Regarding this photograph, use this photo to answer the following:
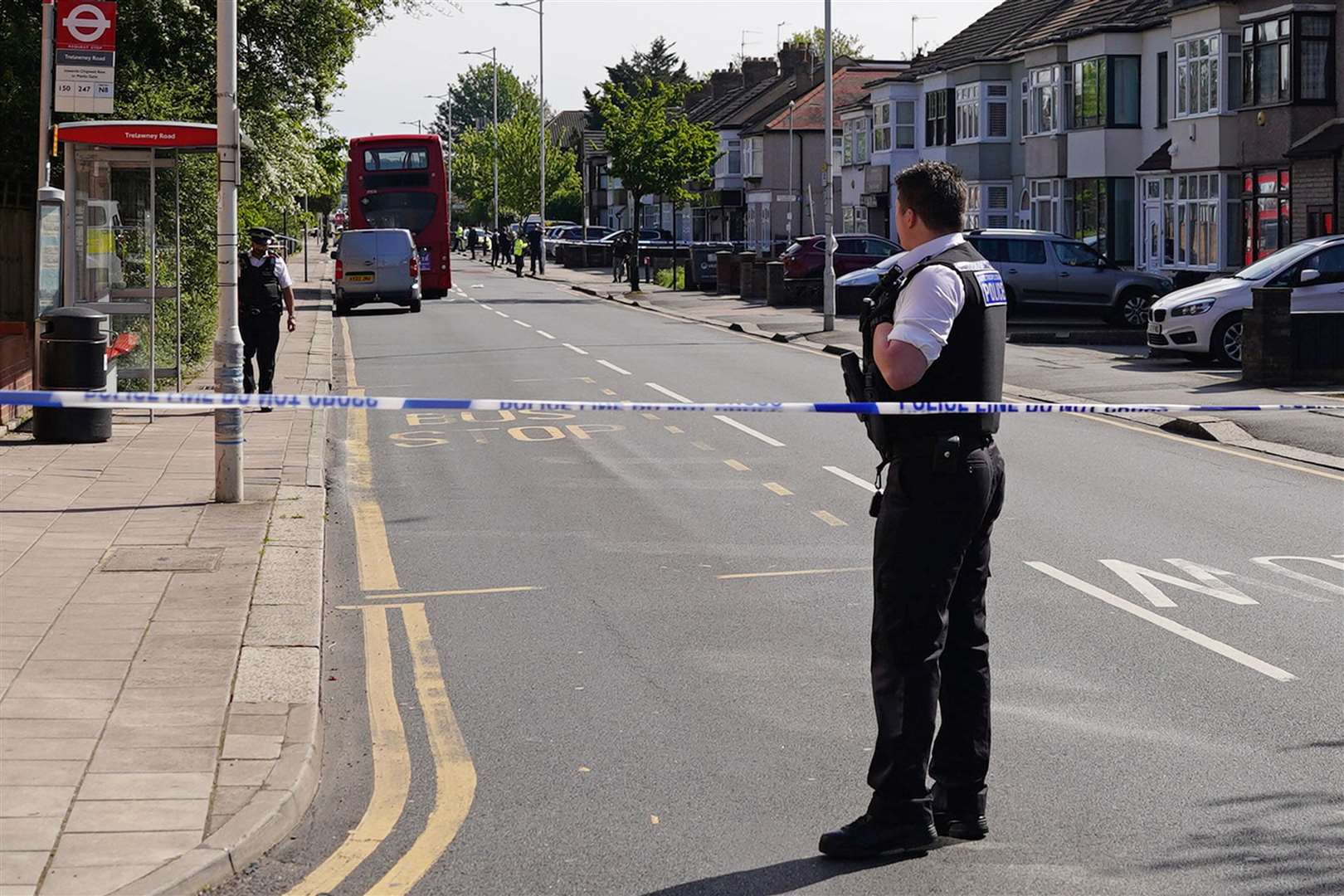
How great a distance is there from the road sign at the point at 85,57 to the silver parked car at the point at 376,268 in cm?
2402

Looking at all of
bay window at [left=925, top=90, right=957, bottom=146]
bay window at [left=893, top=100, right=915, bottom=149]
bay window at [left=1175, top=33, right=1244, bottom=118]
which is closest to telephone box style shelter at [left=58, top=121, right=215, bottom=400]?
bay window at [left=1175, top=33, right=1244, bottom=118]

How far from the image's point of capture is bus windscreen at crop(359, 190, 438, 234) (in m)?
47.6

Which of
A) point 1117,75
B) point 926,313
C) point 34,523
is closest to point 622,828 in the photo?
point 926,313

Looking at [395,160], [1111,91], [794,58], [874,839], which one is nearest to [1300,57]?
[1111,91]

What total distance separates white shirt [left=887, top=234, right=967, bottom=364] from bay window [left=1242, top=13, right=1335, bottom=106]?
35031 mm

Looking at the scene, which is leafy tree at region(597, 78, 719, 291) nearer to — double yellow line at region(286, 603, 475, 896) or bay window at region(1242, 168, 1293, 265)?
bay window at region(1242, 168, 1293, 265)

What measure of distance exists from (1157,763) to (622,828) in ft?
6.54

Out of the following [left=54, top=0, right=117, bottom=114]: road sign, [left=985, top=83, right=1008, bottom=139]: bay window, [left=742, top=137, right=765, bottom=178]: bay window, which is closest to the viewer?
[left=54, top=0, right=117, bottom=114]: road sign

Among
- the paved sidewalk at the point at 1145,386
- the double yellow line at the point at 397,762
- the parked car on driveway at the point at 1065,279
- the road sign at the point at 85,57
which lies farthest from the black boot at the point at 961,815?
the parked car on driveway at the point at 1065,279

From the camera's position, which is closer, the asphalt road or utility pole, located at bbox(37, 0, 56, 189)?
the asphalt road

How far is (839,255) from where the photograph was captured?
44.0m

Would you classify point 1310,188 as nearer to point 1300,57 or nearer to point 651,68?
point 1300,57

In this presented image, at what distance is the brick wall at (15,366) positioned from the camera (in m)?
15.7

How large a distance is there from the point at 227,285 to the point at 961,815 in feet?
25.7
